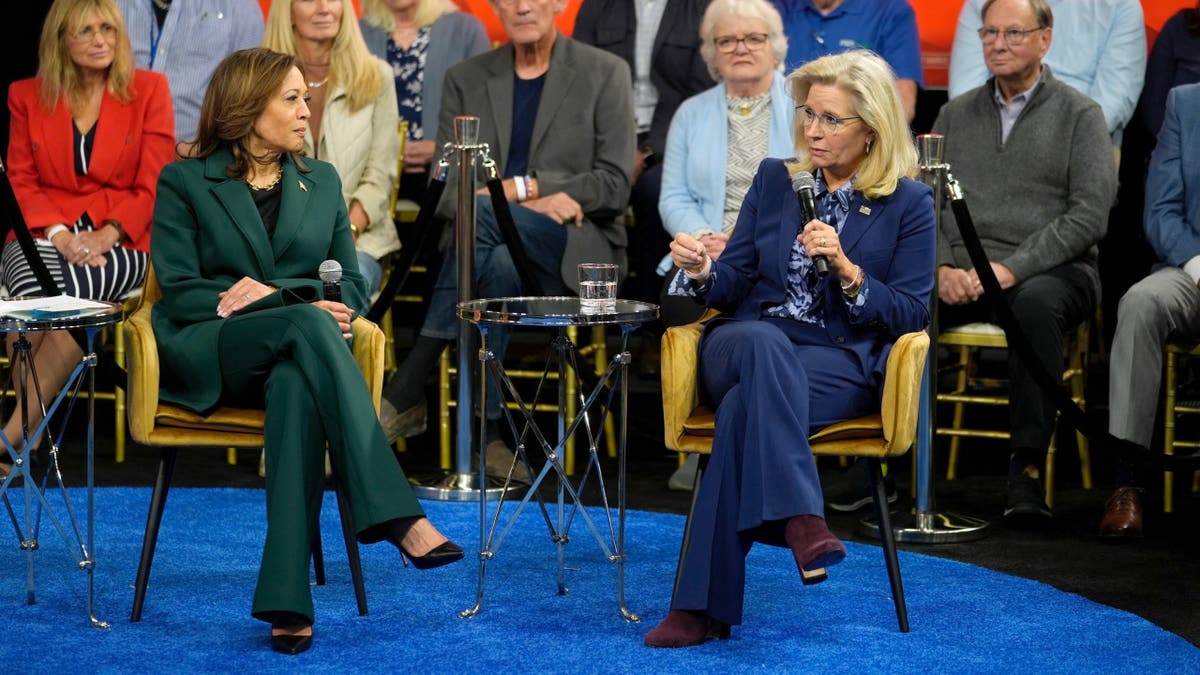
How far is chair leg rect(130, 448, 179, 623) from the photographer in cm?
365

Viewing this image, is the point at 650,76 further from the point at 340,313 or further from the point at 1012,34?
the point at 340,313

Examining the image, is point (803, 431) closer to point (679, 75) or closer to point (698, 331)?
point (698, 331)

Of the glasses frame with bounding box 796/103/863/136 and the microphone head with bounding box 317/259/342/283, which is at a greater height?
the glasses frame with bounding box 796/103/863/136

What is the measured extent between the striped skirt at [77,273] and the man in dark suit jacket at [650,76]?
1754 mm

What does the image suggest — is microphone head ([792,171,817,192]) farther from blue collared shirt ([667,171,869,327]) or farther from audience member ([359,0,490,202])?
audience member ([359,0,490,202])

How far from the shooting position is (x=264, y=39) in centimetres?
575

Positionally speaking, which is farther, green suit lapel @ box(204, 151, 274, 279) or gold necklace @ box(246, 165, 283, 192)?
gold necklace @ box(246, 165, 283, 192)

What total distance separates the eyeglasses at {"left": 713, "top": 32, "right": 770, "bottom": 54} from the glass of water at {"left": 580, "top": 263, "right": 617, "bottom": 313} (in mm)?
1917

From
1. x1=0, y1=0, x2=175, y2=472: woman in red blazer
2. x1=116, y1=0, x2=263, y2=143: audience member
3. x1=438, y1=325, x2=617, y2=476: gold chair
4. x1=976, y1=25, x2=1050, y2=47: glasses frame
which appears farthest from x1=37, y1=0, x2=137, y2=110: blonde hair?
x1=976, y1=25, x2=1050, y2=47: glasses frame

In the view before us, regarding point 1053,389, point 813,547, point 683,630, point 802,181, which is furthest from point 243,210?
point 1053,389

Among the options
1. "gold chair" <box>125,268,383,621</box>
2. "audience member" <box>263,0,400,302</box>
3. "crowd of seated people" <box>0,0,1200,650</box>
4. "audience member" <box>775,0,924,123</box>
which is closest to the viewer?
"gold chair" <box>125,268,383,621</box>

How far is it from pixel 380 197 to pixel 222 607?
220 centimetres

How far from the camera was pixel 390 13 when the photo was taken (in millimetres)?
6262

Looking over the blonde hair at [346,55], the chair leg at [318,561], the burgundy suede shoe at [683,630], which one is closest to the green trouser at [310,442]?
the chair leg at [318,561]
